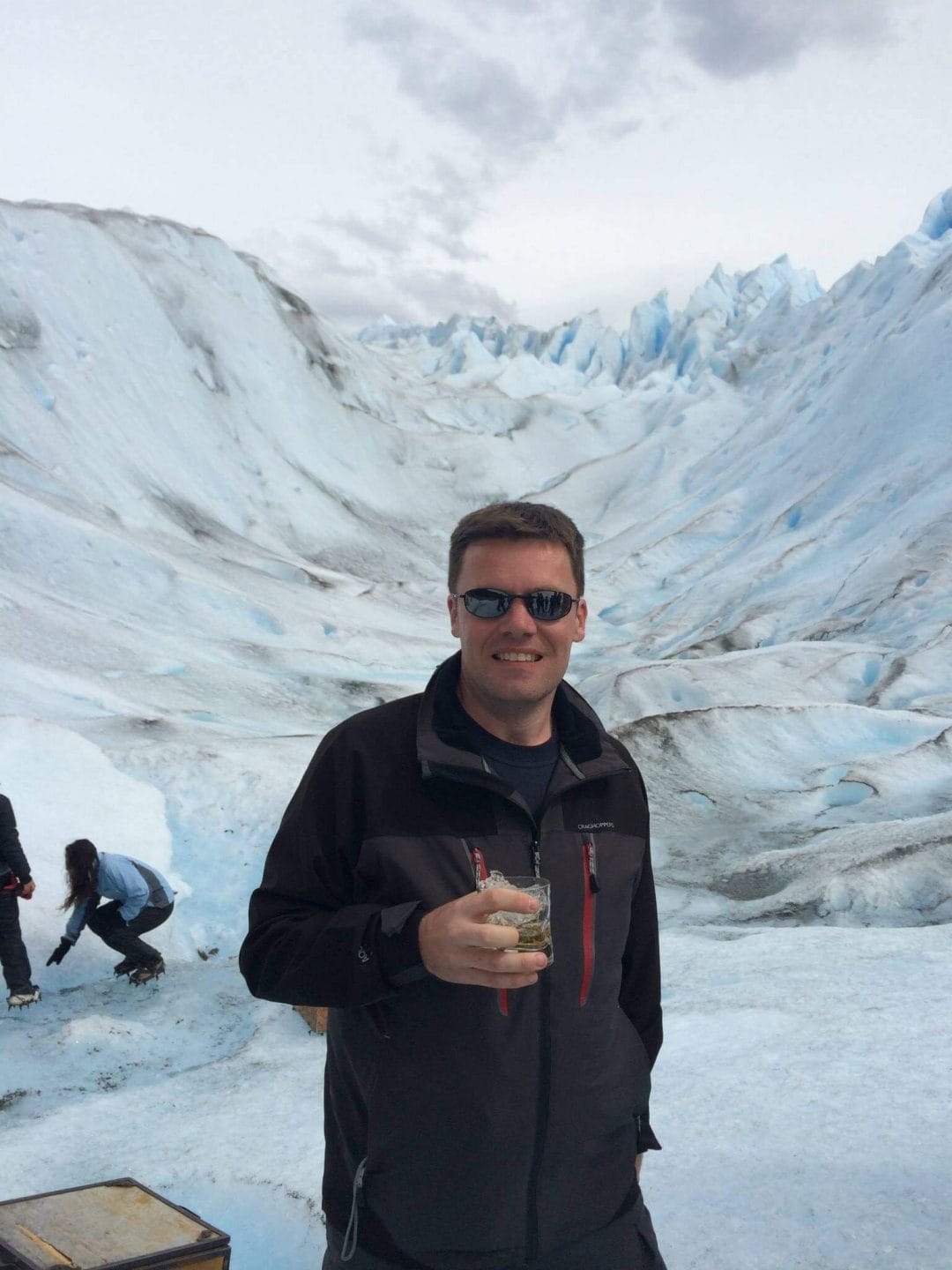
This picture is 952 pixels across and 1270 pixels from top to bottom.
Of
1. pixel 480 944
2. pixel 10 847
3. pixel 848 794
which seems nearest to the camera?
pixel 480 944

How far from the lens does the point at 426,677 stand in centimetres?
1841

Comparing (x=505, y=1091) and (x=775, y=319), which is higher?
(x=775, y=319)

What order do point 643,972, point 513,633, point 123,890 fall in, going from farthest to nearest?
point 123,890
point 643,972
point 513,633

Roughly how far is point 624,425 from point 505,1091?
4891 cm

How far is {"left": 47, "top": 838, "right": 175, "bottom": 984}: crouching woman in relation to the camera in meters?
6.24

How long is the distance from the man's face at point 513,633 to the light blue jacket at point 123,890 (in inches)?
198

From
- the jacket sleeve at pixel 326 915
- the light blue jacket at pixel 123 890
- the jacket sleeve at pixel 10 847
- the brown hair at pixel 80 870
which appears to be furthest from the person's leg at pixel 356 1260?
the light blue jacket at pixel 123 890

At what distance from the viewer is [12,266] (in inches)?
1034

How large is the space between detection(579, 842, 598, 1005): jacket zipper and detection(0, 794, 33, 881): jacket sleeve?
4669mm

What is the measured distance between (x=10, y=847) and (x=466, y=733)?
466 centimetres

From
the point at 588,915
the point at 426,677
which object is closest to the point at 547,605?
the point at 588,915

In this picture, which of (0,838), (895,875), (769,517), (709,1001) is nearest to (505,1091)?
(709,1001)

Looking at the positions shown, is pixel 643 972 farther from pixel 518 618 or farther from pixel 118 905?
pixel 118 905

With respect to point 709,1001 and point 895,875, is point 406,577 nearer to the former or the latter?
point 895,875
